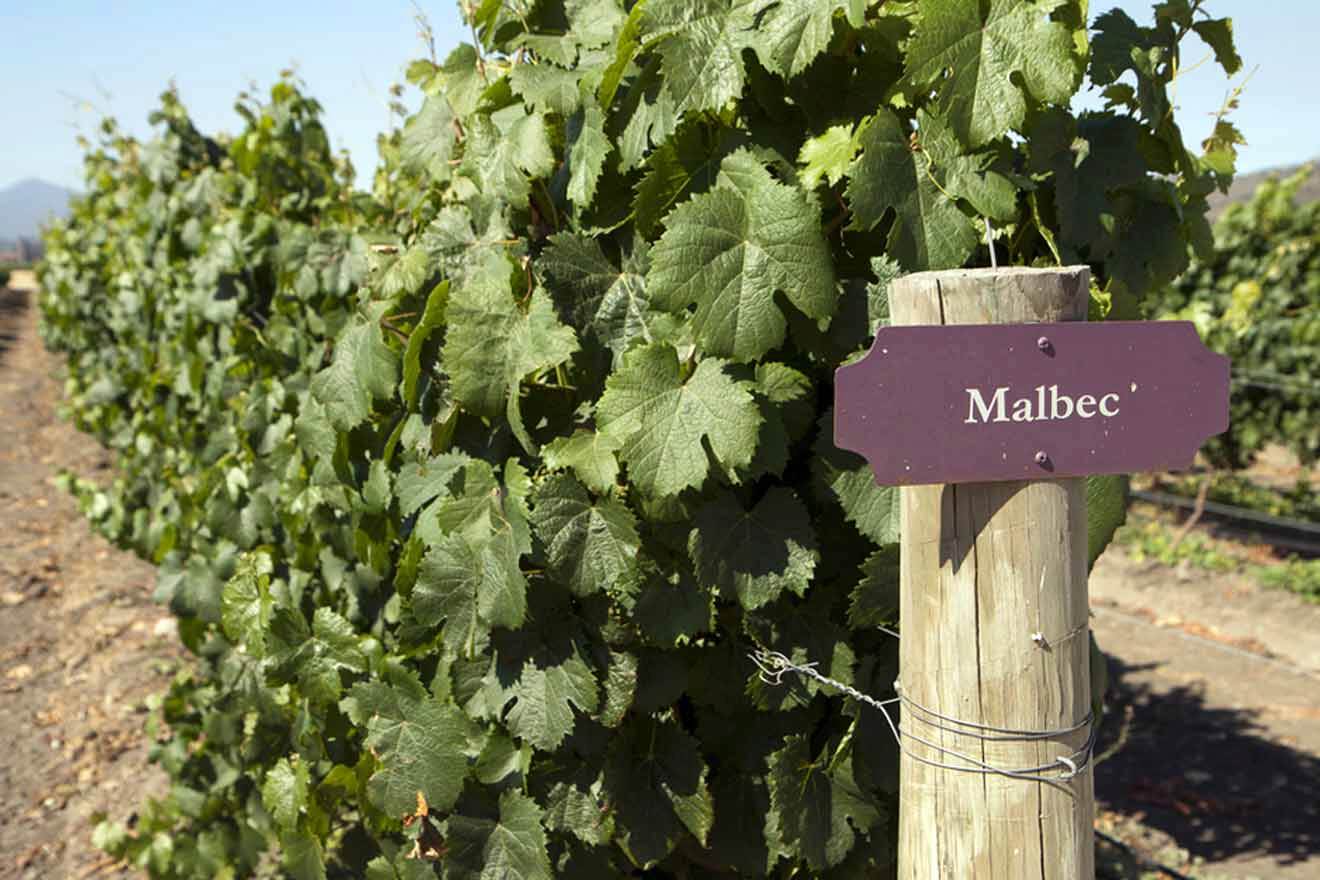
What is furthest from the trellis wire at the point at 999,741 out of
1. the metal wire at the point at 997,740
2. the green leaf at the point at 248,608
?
the green leaf at the point at 248,608

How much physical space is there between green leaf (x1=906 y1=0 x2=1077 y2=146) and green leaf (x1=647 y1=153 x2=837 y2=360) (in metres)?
0.22

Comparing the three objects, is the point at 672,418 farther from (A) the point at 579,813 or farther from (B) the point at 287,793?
(B) the point at 287,793

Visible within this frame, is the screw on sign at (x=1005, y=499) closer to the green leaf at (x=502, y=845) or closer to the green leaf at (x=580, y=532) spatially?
the green leaf at (x=580, y=532)

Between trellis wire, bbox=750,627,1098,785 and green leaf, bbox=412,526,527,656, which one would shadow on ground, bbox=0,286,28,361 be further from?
trellis wire, bbox=750,627,1098,785

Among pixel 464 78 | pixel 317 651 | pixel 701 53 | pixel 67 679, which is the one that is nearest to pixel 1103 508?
pixel 701 53

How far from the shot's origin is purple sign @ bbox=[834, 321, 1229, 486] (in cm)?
118

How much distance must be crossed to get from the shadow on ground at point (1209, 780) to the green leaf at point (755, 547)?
3.58 metres

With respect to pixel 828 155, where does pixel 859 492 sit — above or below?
below

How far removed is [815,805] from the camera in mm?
1704

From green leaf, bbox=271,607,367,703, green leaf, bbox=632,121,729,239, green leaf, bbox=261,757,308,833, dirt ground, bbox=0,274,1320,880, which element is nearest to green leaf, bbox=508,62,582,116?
green leaf, bbox=632,121,729,239

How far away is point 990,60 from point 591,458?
28.7 inches

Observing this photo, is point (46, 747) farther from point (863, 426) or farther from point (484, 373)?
point (863, 426)

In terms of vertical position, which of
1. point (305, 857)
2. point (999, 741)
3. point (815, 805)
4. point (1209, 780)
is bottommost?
point (1209, 780)

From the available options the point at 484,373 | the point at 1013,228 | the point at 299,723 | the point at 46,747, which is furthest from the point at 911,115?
the point at 46,747
